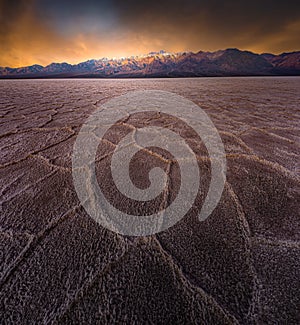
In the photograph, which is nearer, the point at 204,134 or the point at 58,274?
the point at 58,274

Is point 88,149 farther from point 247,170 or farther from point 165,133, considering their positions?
point 247,170

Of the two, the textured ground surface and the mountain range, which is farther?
Answer: the mountain range

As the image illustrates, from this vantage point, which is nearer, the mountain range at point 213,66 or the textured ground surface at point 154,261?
the textured ground surface at point 154,261

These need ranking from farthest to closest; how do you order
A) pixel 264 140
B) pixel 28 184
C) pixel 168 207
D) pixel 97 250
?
pixel 264 140 → pixel 28 184 → pixel 168 207 → pixel 97 250

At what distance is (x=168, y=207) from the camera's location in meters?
0.78

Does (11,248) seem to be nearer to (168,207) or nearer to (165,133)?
(168,207)

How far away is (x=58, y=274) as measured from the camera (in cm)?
53

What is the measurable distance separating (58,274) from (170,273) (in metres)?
0.35

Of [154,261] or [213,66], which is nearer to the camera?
[154,261]

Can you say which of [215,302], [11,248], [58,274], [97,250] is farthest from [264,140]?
[11,248]

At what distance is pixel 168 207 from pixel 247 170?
1.96 feet

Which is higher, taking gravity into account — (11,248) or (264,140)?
(11,248)

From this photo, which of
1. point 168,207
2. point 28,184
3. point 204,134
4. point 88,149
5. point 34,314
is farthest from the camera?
point 204,134

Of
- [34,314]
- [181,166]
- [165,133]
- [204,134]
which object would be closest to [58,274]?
[34,314]
